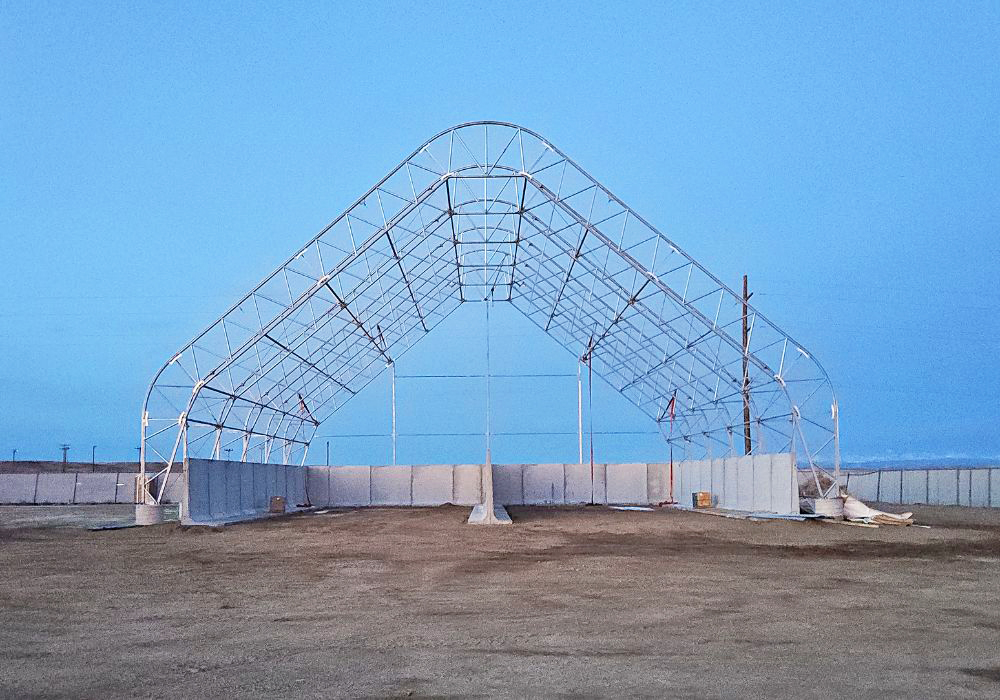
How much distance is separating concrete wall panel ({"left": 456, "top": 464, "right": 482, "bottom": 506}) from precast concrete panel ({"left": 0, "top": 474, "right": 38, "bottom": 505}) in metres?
22.7

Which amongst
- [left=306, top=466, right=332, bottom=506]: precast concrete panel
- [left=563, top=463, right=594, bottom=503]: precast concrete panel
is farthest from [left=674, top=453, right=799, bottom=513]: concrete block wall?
[left=306, top=466, right=332, bottom=506]: precast concrete panel

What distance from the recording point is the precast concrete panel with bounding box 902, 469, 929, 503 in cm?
4553

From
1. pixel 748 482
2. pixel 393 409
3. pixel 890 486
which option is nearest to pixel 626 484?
pixel 748 482

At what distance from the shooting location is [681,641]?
916 cm

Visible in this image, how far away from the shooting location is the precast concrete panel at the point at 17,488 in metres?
48.7

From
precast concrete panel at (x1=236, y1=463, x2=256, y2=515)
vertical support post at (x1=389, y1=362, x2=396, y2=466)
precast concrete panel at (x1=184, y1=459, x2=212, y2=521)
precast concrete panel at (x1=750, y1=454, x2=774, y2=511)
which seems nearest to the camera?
precast concrete panel at (x1=184, y1=459, x2=212, y2=521)

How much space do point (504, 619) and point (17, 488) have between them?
1823 inches

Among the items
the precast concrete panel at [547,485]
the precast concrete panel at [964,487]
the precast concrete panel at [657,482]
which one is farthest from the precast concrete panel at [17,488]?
the precast concrete panel at [964,487]

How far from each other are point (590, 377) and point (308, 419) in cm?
1261

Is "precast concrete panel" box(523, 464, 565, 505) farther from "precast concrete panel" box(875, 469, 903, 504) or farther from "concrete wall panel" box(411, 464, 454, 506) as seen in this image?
"precast concrete panel" box(875, 469, 903, 504)

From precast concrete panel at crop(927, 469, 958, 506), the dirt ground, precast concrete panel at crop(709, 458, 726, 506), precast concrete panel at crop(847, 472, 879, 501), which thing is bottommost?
precast concrete panel at crop(847, 472, 879, 501)

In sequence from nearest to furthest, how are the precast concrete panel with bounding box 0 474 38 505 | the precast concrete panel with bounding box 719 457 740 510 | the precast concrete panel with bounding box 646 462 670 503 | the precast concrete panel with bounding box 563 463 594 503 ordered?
the precast concrete panel with bounding box 719 457 740 510
the precast concrete panel with bounding box 563 463 594 503
the precast concrete panel with bounding box 646 462 670 503
the precast concrete panel with bounding box 0 474 38 505

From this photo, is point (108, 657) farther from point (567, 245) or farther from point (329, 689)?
point (567, 245)

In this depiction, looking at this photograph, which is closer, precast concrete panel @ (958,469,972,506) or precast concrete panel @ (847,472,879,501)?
precast concrete panel @ (958,469,972,506)
